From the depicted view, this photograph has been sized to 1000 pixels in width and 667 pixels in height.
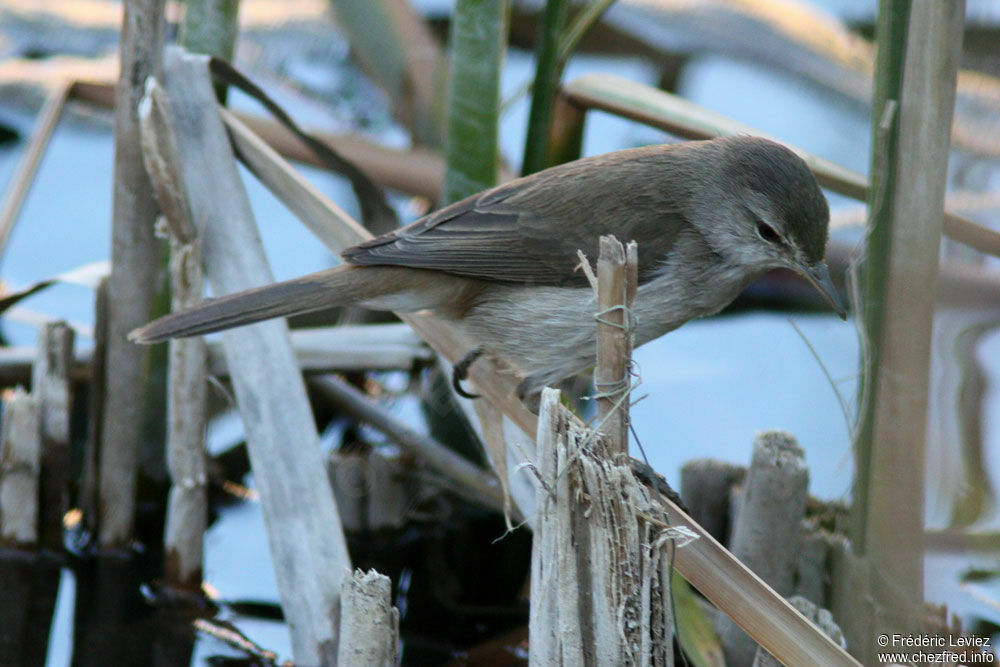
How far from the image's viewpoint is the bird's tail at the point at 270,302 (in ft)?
8.21

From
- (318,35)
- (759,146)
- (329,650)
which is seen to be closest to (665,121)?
(759,146)

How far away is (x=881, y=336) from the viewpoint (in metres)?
2.23

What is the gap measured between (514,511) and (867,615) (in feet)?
4.06

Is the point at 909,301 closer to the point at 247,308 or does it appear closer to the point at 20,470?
the point at 247,308

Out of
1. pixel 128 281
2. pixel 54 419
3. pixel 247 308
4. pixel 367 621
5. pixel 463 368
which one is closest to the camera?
pixel 367 621

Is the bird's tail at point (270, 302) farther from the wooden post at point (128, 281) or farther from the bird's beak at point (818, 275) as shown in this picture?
the bird's beak at point (818, 275)

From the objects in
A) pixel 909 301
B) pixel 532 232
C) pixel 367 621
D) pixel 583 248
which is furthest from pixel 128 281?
pixel 909 301

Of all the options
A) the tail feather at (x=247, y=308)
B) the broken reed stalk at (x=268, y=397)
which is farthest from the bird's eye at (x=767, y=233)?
the broken reed stalk at (x=268, y=397)

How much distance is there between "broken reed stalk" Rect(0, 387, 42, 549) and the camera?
10.2 feet

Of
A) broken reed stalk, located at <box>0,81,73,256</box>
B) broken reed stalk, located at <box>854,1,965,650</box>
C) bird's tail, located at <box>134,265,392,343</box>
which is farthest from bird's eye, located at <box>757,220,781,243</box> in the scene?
broken reed stalk, located at <box>0,81,73,256</box>

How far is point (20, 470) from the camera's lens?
10.3ft

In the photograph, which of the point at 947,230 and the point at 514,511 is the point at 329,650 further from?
the point at 947,230

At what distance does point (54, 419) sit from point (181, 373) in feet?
1.80

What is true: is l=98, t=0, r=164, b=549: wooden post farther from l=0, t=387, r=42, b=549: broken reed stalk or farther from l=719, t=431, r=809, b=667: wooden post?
l=719, t=431, r=809, b=667: wooden post
